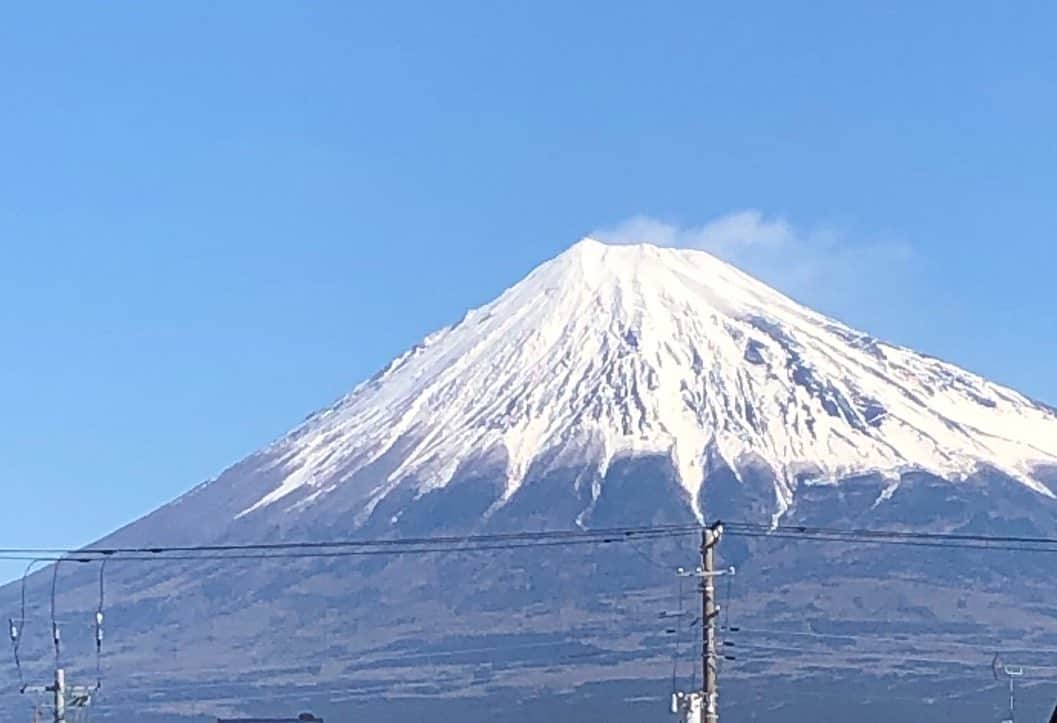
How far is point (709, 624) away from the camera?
42.5m

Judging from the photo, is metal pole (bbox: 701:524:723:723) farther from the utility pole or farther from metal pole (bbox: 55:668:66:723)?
metal pole (bbox: 55:668:66:723)

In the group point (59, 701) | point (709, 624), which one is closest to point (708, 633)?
point (709, 624)

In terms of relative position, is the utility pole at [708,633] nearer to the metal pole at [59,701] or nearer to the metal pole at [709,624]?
the metal pole at [709,624]

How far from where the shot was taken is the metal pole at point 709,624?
139 feet

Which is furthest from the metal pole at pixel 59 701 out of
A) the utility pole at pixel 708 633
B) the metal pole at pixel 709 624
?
the metal pole at pixel 709 624

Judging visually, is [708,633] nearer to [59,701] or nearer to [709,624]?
[709,624]

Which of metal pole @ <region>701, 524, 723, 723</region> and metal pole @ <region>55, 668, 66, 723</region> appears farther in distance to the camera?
metal pole @ <region>55, 668, 66, 723</region>

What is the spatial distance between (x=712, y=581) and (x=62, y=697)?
1599 cm

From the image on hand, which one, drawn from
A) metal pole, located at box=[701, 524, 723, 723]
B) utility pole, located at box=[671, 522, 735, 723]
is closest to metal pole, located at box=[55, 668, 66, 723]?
utility pole, located at box=[671, 522, 735, 723]

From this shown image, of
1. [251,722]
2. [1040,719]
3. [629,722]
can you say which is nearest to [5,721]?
[629,722]

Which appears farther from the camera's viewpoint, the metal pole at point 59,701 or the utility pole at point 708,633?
the metal pole at point 59,701

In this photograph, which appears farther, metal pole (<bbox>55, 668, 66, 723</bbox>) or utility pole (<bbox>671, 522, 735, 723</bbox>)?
metal pole (<bbox>55, 668, 66, 723</bbox>)

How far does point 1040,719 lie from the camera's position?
194375mm

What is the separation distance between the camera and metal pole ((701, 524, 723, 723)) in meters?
42.5
